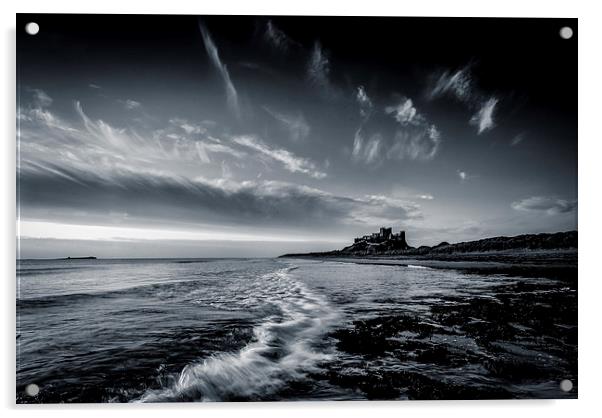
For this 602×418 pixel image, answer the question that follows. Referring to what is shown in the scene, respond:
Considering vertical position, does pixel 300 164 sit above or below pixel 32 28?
below

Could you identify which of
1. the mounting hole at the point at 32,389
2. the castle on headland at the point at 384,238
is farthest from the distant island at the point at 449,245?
the mounting hole at the point at 32,389

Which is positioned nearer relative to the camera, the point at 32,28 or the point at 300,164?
the point at 32,28

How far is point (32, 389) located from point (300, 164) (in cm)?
384

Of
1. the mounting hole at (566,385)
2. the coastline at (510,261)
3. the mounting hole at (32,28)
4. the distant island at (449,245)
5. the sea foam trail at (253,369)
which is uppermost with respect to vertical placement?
the mounting hole at (32,28)

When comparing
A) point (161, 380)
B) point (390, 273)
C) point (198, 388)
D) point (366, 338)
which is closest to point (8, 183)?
point (161, 380)

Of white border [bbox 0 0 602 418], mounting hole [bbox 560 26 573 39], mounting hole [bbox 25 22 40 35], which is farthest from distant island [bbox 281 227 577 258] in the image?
mounting hole [bbox 25 22 40 35]

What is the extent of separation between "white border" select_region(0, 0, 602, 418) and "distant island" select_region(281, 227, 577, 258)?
28 cm

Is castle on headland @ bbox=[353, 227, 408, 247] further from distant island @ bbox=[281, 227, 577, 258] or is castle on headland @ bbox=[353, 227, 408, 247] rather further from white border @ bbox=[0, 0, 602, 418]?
white border @ bbox=[0, 0, 602, 418]

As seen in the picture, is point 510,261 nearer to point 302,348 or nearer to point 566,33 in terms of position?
point 566,33
